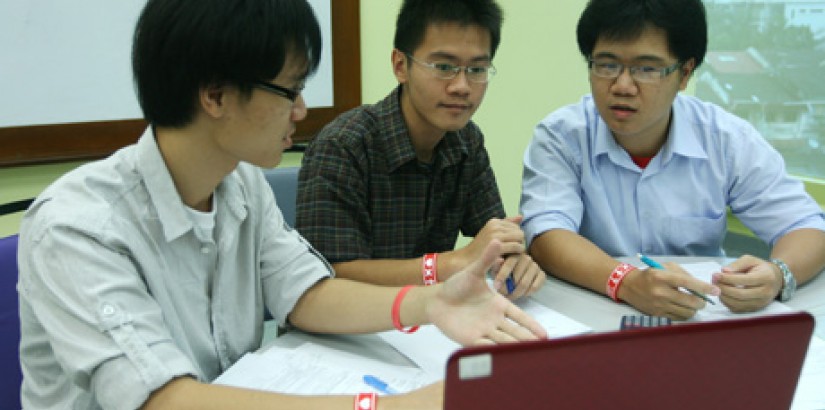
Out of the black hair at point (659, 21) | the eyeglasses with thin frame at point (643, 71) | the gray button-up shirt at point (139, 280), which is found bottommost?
the gray button-up shirt at point (139, 280)

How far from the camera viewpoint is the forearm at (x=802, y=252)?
1477mm

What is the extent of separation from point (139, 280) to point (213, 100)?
28 centimetres

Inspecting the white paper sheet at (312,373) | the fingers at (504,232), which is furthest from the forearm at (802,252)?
the white paper sheet at (312,373)

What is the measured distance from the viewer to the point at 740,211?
179 centimetres

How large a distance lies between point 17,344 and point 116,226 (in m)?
0.39

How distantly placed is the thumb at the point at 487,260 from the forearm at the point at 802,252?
2.70 feet

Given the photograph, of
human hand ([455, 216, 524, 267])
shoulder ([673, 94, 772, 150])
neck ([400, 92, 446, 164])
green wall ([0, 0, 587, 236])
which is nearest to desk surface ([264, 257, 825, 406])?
human hand ([455, 216, 524, 267])

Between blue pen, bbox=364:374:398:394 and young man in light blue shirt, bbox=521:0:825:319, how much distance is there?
2.07ft

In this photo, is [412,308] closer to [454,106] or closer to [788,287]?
[454,106]

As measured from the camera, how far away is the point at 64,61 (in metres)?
2.24

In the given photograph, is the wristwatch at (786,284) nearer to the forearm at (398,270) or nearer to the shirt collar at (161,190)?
the forearm at (398,270)

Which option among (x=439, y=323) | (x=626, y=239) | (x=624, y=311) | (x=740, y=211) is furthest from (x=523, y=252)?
(x=740, y=211)

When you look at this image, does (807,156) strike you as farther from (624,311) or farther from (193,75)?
(193,75)

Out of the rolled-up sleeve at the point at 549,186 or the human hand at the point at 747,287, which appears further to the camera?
the rolled-up sleeve at the point at 549,186
